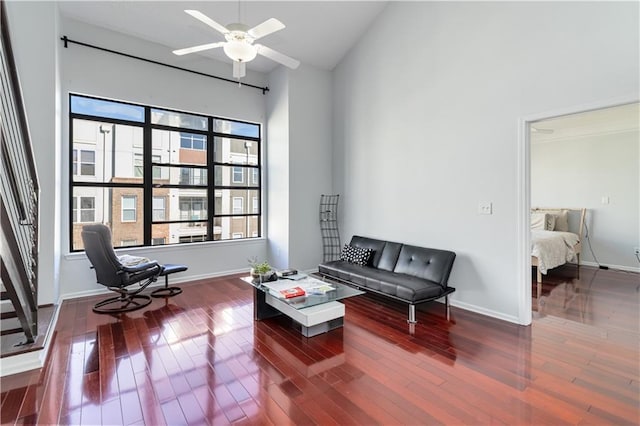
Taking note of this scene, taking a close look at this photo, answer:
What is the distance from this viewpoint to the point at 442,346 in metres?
2.92

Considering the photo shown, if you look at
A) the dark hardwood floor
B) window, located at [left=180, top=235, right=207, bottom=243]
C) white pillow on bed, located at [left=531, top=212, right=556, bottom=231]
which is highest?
white pillow on bed, located at [left=531, top=212, right=556, bottom=231]

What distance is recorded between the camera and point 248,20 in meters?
4.52

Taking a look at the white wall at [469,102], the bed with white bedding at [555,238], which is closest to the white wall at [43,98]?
the white wall at [469,102]

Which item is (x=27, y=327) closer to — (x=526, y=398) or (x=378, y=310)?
(x=378, y=310)

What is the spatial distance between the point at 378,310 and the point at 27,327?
11.0 ft

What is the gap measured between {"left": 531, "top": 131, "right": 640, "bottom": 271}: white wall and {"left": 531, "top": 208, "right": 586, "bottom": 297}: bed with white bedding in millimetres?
235

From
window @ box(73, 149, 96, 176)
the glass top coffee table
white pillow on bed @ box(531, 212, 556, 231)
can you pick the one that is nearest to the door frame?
the glass top coffee table

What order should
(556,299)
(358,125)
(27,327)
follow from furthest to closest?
(358,125) < (556,299) < (27,327)

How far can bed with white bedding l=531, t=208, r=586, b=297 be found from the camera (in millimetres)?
4934

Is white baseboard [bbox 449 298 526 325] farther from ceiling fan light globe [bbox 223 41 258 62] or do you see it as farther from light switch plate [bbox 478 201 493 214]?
ceiling fan light globe [bbox 223 41 258 62]

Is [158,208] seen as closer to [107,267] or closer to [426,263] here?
[107,267]

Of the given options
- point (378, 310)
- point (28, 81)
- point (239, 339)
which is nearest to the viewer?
point (239, 339)

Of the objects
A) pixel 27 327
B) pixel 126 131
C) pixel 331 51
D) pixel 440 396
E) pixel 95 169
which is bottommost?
pixel 440 396

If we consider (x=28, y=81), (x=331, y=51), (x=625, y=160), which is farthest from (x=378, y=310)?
(x=625, y=160)
